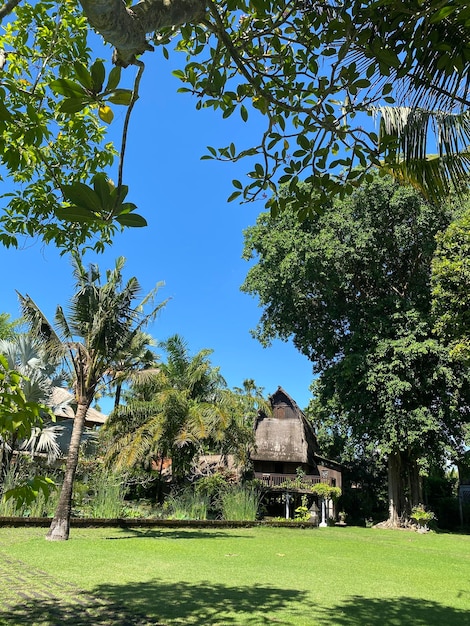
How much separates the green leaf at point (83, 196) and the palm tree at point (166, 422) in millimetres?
14868

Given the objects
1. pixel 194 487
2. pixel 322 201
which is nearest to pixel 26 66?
pixel 322 201

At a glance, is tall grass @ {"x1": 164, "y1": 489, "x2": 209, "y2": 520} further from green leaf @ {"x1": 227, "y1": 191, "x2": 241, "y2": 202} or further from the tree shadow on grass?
green leaf @ {"x1": 227, "y1": 191, "x2": 241, "y2": 202}

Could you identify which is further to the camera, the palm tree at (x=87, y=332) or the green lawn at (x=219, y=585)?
the palm tree at (x=87, y=332)

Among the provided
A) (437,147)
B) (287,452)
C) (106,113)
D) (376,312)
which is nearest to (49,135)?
(106,113)

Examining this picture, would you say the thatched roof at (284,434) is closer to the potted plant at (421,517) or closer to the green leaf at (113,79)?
the potted plant at (421,517)

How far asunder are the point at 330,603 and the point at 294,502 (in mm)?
19511

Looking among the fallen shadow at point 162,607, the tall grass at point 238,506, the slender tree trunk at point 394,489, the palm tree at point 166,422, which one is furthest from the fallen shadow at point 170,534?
the slender tree trunk at point 394,489

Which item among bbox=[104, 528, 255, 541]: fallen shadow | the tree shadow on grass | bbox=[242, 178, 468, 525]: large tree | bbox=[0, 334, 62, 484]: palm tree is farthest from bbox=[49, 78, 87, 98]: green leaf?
bbox=[242, 178, 468, 525]: large tree

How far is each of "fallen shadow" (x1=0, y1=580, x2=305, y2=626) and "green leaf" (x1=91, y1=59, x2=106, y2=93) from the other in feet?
12.8

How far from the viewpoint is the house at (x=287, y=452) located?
76.7 feet

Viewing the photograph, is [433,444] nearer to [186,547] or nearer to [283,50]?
[186,547]

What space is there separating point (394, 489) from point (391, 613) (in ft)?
59.4

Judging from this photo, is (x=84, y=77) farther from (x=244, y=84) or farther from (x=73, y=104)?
(x=244, y=84)

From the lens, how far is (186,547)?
930 cm
